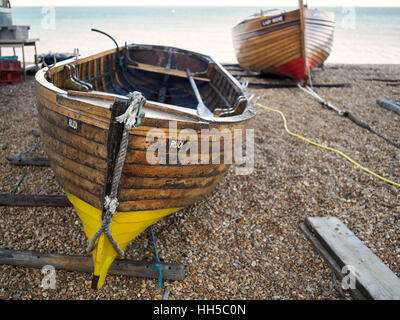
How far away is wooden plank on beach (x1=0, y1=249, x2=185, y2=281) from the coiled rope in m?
0.31

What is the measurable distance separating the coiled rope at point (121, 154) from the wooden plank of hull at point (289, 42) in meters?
8.07

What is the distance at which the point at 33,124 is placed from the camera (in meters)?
6.46

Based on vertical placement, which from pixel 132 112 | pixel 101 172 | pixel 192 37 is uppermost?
pixel 192 37

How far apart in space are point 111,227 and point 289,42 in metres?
8.56

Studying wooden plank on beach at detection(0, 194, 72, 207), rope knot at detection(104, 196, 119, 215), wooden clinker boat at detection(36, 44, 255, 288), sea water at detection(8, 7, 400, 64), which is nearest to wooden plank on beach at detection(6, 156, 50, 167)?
wooden plank on beach at detection(0, 194, 72, 207)

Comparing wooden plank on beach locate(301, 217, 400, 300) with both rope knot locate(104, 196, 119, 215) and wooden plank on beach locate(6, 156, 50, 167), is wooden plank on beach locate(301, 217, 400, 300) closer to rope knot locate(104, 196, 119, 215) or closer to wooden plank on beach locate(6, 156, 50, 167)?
rope knot locate(104, 196, 119, 215)

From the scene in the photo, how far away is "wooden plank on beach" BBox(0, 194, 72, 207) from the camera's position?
3.87 meters

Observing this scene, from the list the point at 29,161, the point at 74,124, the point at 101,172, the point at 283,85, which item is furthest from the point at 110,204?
the point at 283,85

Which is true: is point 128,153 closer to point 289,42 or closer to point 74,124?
point 74,124

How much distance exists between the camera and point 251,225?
12.9ft

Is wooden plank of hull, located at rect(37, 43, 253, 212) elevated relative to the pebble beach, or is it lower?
elevated

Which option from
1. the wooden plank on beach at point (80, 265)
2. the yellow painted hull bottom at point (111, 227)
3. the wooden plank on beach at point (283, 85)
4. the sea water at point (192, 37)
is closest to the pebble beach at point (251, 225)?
the wooden plank on beach at point (80, 265)

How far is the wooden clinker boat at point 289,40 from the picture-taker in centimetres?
913

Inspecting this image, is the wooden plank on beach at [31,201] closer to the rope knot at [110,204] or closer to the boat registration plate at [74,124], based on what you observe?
the boat registration plate at [74,124]
